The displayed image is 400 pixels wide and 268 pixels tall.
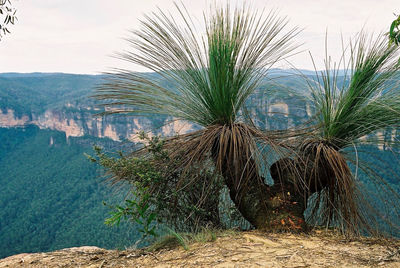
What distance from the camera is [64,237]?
108 ft

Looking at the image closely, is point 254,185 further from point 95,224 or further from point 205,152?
point 95,224

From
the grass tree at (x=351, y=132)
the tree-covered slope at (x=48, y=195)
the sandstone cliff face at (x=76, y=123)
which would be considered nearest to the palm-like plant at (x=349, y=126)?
the grass tree at (x=351, y=132)

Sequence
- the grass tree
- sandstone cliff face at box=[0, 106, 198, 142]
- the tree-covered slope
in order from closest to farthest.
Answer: the grass tree < the tree-covered slope < sandstone cliff face at box=[0, 106, 198, 142]

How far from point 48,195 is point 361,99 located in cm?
4624

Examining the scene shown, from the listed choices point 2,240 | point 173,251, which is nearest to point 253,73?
point 173,251

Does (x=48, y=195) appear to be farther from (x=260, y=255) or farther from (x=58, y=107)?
(x=260, y=255)

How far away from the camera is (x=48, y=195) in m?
43.9

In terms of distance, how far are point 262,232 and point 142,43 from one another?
4.95ft

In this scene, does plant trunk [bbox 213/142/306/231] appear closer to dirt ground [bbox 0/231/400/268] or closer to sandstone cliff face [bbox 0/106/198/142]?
dirt ground [bbox 0/231/400/268]

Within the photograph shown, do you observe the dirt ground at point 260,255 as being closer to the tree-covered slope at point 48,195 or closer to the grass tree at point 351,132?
the grass tree at point 351,132

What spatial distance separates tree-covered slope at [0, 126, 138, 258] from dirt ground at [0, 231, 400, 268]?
20.0 m

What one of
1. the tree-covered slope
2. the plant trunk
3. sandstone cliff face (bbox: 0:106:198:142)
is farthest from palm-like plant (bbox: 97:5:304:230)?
sandstone cliff face (bbox: 0:106:198:142)

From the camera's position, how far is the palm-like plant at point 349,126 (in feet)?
7.64

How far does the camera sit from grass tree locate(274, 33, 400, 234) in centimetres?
232
